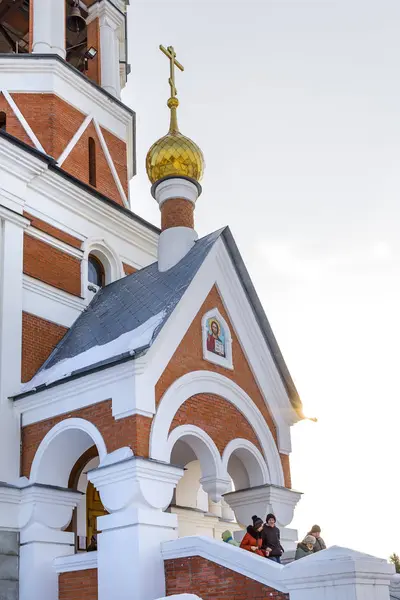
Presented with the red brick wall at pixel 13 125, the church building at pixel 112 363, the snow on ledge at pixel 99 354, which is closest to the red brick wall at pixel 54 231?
the church building at pixel 112 363

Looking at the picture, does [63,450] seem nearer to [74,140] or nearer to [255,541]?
[255,541]

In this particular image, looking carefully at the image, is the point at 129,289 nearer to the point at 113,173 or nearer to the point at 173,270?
the point at 173,270

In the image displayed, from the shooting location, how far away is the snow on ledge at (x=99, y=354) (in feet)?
28.1

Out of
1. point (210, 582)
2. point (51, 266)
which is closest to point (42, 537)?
point (210, 582)

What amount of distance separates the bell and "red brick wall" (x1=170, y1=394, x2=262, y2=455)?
7438 millimetres

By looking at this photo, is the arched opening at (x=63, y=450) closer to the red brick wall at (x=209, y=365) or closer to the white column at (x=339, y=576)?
the red brick wall at (x=209, y=365)

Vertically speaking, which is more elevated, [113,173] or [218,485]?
[113,173]

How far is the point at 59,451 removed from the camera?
29.4ft

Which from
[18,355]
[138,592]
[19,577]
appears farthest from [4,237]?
[138,592]

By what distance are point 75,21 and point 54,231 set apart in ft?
15.2

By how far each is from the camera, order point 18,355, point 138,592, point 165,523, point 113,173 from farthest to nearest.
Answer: point 113,173, point 18,355, point 165,523, point 138,592

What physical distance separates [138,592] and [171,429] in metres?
1.71

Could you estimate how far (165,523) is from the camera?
7.90 meters

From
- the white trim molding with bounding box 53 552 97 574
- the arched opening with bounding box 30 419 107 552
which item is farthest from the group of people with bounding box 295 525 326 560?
the arched opening with bounding box 30 419 107 552
